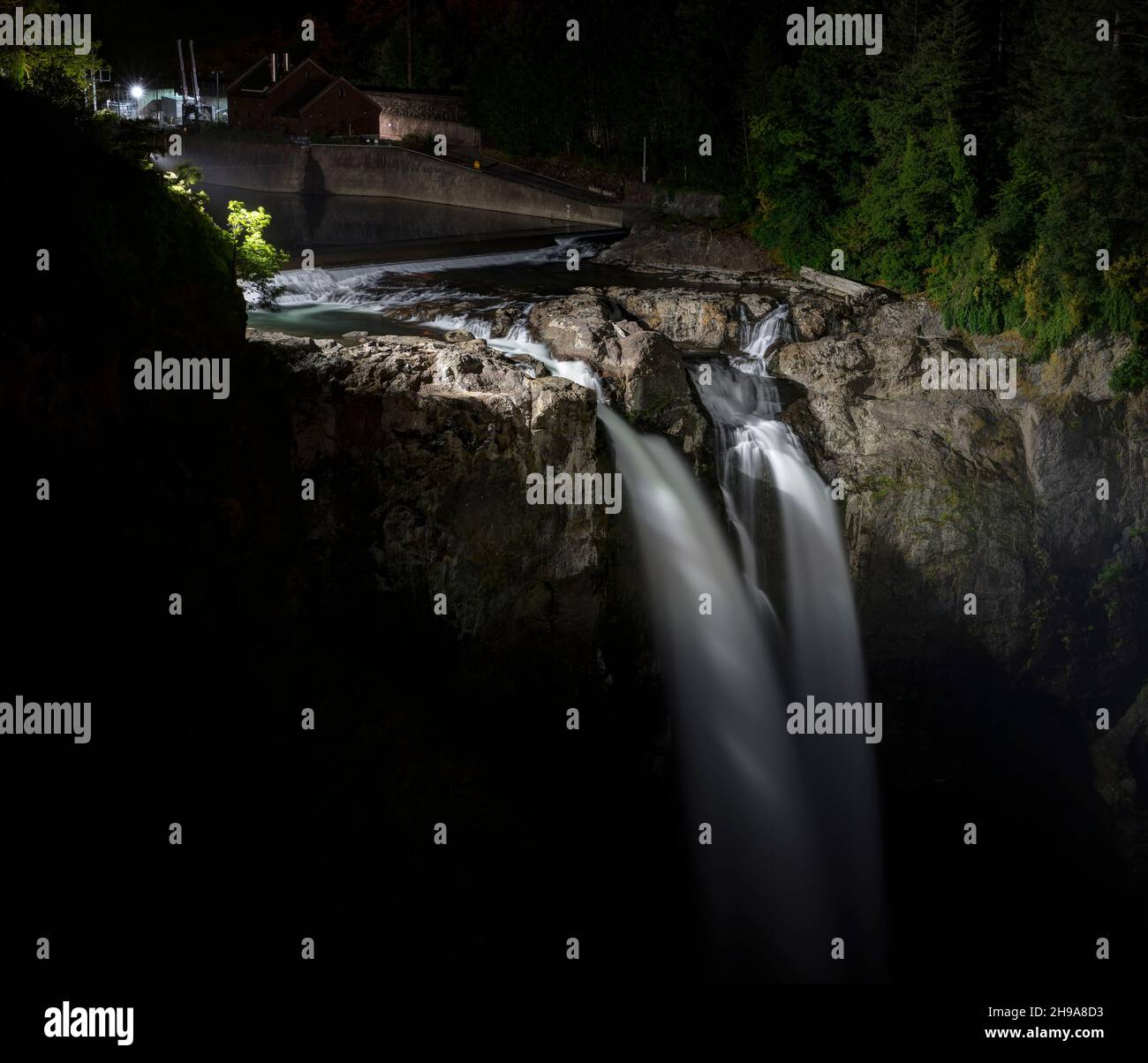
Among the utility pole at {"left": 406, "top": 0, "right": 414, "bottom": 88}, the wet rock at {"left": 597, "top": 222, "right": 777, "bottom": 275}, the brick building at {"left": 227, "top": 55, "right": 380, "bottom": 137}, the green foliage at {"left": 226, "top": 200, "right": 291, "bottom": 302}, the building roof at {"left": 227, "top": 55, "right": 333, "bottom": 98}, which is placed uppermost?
the utility pole at {"left": 406, "top": 0, "right": 414, "bottom": 88}

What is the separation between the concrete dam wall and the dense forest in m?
9.31

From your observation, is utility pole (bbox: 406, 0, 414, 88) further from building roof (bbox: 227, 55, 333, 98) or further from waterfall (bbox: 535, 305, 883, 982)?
waterfall (bbox: 535, 305, 883, 982)

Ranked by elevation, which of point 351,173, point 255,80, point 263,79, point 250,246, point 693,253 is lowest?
point 250,246

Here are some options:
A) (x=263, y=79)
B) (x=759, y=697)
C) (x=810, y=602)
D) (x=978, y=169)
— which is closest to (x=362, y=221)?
(x=263, y=79)

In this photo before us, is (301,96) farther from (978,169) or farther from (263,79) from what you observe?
(978,169)

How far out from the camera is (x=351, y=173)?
5356 centimetres

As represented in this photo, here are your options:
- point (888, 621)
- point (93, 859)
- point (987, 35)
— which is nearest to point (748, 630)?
point (888, 621)

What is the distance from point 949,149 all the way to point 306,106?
1711 inches

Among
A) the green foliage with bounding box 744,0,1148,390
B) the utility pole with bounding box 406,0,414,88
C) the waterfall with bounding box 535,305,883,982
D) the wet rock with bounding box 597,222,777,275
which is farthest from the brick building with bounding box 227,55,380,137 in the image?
the waterfall with bounding box 535,305,883,982

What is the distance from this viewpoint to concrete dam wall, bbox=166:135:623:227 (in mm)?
49875
